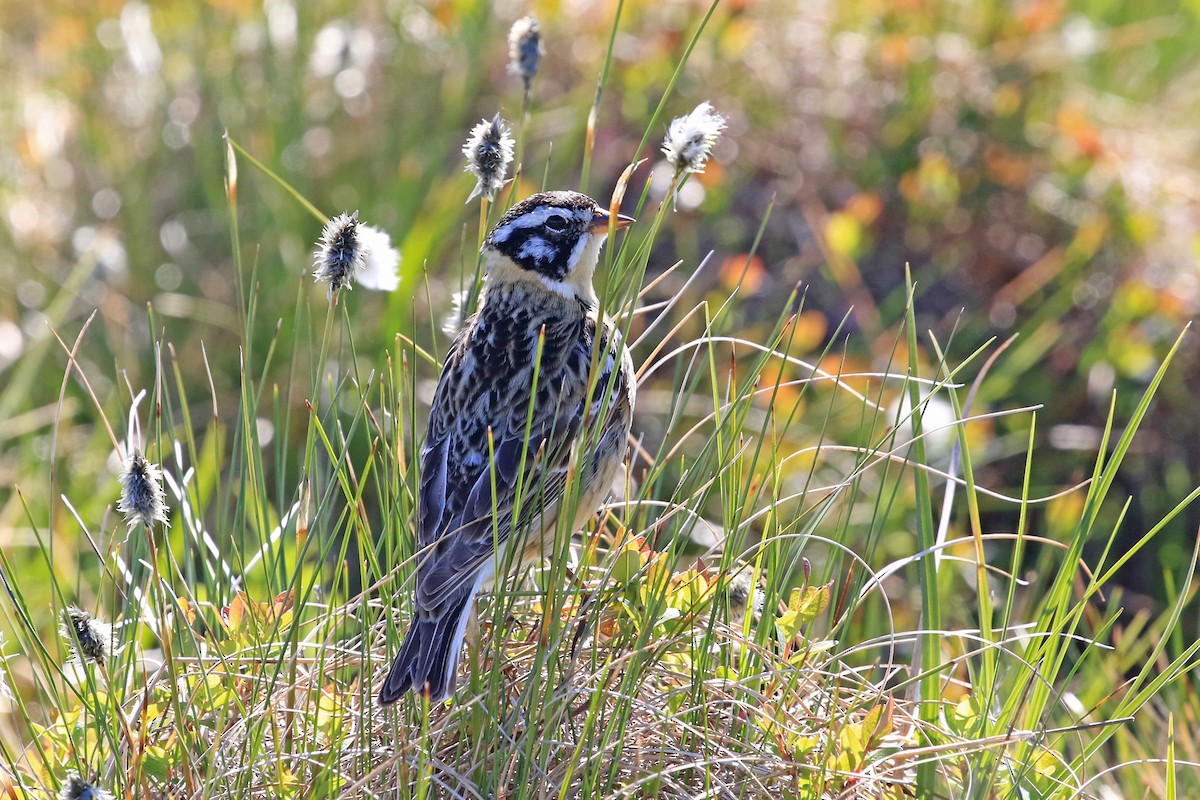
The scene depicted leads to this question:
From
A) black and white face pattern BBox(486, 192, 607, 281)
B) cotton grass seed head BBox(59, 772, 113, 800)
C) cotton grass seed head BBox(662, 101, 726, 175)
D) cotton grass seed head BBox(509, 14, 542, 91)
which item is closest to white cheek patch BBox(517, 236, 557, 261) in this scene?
black and white face pattern BBox(486, 192, 607, 281)

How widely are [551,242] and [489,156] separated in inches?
38.0

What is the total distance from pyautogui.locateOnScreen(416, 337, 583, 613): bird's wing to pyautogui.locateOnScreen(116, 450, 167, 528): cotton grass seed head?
538 mm

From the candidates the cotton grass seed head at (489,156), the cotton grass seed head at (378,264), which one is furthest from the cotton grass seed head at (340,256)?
the cotton grass seed head at (489,156)

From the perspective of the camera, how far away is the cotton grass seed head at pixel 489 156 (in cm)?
273

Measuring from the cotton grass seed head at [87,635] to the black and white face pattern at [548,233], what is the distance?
5.27 ft

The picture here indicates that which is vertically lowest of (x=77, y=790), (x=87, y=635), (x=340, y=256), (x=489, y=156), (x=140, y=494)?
(x=77, y=790)

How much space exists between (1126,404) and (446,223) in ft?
10.5

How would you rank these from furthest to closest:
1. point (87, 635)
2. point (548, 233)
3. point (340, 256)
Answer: point (548, 233) → point (340, 256) → point (87, 635)

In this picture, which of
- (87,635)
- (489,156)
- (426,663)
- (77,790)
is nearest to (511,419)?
(489,156)

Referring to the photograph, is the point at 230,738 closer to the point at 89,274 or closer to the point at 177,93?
the point at 89,274

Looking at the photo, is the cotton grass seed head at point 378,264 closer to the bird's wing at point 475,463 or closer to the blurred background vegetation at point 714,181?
the bird's wing at point 475,463

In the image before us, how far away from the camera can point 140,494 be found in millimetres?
2414

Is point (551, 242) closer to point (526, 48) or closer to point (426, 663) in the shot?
point (526, 48)

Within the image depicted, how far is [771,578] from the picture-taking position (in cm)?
258
